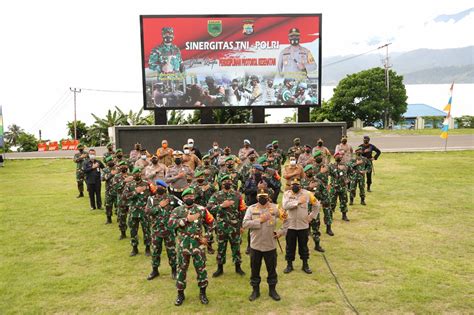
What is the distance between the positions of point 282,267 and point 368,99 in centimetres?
5023

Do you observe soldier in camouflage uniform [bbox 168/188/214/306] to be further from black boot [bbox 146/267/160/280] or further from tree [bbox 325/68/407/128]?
tree [bbox 325/68/407/128]

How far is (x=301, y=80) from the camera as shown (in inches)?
842

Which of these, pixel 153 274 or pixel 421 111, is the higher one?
pixel 421 111

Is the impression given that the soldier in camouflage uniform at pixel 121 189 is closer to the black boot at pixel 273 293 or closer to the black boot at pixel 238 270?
the black boot at pixel 238 270

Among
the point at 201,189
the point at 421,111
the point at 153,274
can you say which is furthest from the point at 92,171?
the point at 421,111

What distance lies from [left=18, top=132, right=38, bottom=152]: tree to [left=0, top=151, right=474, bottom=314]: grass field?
4515 cm

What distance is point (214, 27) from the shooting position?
2094cm

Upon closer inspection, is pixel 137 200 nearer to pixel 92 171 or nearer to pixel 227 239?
pixel 227 239

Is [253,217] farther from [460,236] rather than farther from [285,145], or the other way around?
[285,145]

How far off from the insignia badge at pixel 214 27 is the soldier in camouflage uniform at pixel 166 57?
1.96 metres

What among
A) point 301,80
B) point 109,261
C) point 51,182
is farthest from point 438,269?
point 51,182

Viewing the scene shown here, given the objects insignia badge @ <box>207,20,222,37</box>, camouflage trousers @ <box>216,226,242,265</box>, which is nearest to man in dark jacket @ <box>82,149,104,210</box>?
camouflage trousers @ <box>216,226,242,265</box>

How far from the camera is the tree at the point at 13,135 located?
197 ft

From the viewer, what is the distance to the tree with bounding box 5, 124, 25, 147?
59.9m
